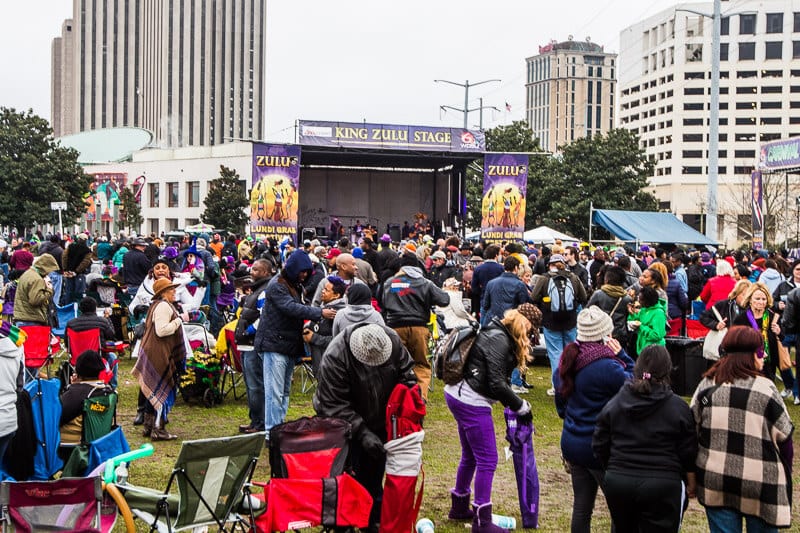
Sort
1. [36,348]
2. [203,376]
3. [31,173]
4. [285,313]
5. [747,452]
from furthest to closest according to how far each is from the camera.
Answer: [31,173]
[203,376]
[36,348]
[285,313]
[747,452]

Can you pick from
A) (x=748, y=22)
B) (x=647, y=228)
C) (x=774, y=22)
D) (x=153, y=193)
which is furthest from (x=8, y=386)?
(x=748, y=22)

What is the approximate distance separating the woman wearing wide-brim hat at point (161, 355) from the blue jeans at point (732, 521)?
503 cm

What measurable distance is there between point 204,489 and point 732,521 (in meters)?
2.62

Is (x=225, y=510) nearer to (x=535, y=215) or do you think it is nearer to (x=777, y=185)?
(x=535, y=215)

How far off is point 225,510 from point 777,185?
55.8 meters

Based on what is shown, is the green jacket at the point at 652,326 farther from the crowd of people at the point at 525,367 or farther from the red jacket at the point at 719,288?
the red jacket at the point at 719,288

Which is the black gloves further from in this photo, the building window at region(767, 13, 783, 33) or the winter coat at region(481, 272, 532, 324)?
the building window at region(767, 13, 783, 33)

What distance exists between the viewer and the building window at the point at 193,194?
6022 centimetres

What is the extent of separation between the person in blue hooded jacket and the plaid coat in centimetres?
373

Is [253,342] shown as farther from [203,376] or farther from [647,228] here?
[647,228]

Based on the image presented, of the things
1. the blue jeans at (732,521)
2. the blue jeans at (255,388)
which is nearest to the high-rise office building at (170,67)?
the blue jeans at (255,388)

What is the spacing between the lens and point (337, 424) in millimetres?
5047

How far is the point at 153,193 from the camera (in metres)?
63.4

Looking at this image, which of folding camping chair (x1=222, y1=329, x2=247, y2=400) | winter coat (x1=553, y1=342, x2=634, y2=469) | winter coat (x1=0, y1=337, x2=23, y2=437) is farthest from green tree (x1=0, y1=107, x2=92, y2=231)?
winter coat (x1=553, y1=342, x2=634, y2=469)
